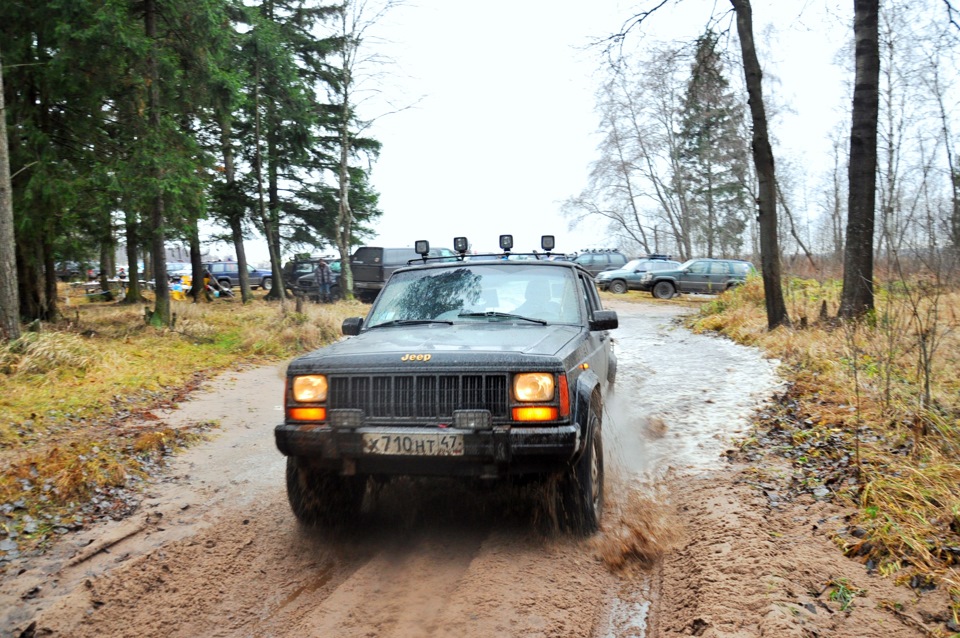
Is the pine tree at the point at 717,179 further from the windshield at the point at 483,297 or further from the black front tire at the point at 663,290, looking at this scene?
the windshield at the point at 483,297

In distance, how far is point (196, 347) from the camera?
12922 millimetres

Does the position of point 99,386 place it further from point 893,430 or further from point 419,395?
point 893,430

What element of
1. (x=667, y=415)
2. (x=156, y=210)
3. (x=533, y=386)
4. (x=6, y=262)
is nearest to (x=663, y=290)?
(x=156, y=210)

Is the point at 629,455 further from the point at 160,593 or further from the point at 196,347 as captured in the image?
the point at 196,347

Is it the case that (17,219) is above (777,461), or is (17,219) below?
above

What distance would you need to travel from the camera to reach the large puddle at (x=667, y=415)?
16.0 ft

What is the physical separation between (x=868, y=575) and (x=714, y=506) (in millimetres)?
1394

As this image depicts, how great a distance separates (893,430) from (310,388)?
4.53 meters

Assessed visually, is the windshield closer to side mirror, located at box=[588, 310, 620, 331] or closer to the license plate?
side mirror, located at box=[588, 310, 620, 331]

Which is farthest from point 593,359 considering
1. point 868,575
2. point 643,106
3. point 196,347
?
point 643,106

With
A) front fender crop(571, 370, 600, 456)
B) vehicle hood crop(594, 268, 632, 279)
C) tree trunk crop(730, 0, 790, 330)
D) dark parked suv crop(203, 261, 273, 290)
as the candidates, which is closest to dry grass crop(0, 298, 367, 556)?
front fender crop(571, 370, 600, 456)

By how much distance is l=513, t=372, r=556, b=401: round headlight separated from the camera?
12.5 ft

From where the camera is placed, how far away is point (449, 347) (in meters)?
4.13

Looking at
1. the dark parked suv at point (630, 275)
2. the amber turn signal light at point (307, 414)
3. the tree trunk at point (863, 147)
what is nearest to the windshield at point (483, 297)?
the amber turn signal light at point (307, 414)
